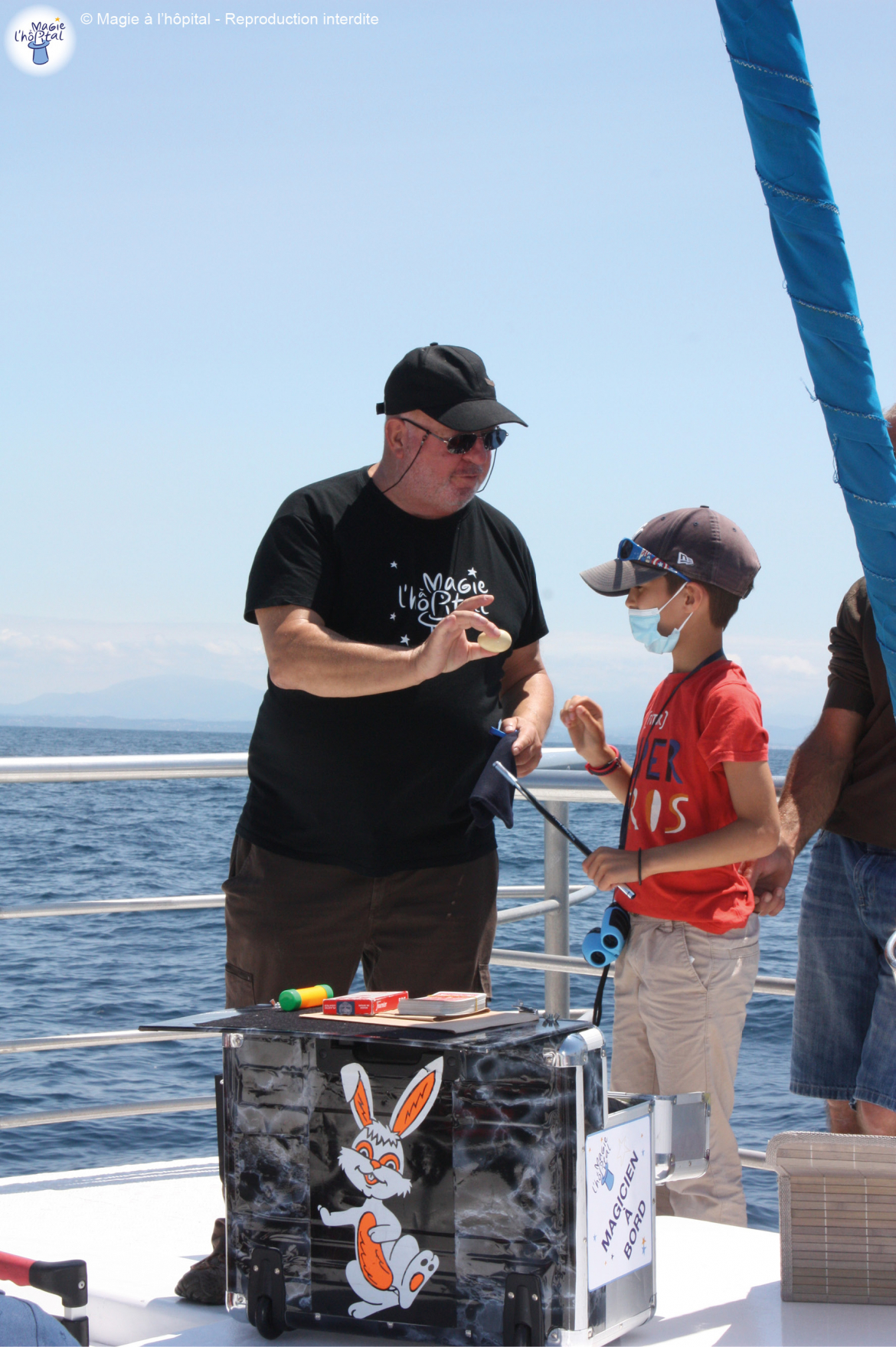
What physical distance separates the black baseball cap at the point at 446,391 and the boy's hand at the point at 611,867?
0.72 m

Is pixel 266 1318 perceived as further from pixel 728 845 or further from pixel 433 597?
pixel 433 597

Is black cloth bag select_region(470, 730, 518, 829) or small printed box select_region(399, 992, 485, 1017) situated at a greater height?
black cloth bag select_region(470, 730, 518, 829)

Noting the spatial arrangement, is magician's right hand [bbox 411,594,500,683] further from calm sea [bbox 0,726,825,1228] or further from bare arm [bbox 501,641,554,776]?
calm sea [bbox 0,726,825,1228]

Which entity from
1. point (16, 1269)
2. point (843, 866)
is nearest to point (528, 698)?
point (843, 866)

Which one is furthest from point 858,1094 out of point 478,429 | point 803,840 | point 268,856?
point 478,429

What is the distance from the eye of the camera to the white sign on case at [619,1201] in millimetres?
1327

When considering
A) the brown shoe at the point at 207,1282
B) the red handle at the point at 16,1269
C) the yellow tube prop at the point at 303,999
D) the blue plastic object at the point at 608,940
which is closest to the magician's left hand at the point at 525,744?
the blue plastic object at the point at 608,940

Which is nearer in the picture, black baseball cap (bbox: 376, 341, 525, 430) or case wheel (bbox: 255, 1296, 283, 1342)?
case wheel (bbox: 255, 1296, 283, 1342)

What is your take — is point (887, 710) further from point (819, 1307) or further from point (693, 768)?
point (819, 1307)

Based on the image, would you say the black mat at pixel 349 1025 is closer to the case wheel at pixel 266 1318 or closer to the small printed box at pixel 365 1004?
the small printed box at pixel 365 1004

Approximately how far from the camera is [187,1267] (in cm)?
197

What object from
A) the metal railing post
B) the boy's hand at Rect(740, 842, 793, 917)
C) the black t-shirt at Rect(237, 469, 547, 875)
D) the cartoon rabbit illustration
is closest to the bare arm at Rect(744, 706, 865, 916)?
the boy's hand at Rect(740, 842, 793, 917)

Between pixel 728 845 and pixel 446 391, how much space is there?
872 millimetres

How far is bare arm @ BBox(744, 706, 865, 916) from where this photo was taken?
84.7 inches
